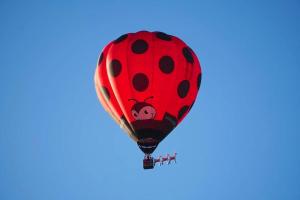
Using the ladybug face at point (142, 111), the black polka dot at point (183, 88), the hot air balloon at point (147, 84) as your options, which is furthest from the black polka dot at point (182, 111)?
the ladybug face at point (142, 111)

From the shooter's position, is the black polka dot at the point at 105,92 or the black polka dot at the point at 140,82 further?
the black polka dot at the point at 105,92

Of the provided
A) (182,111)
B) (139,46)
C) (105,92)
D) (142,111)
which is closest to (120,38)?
(139,46)

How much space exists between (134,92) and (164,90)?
39.5 inches

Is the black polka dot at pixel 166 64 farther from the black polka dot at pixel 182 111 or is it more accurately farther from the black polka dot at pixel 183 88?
the black polka dot at pixel 182 111

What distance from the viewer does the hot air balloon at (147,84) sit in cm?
2034

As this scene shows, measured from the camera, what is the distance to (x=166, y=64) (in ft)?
68.2

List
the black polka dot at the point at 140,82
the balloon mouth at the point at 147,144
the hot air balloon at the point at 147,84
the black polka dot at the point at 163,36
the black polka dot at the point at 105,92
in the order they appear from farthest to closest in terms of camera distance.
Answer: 1. the black polka dot at the point at 163,36
2. the black polka dot at the point at 105,92
3. the black polka dot at the point at 140,82
4. the hot air balloon at the point at 147,84
5. the balloon mouth at the point at 147,144

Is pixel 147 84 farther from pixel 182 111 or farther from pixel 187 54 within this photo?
pixel 187 54

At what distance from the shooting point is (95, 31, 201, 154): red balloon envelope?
66.7 ft

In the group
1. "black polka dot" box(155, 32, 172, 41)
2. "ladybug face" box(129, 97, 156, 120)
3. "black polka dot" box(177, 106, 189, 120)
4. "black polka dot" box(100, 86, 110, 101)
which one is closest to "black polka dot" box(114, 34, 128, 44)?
"black polka dot" box(155, 32, 172, 41)

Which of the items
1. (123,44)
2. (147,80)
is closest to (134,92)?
(147,80)

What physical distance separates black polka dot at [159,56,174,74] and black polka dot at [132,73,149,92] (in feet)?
2.18

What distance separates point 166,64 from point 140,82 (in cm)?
109

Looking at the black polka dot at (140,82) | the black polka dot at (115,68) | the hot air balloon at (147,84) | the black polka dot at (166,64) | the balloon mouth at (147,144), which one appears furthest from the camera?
the black polka dot at (115,68)
